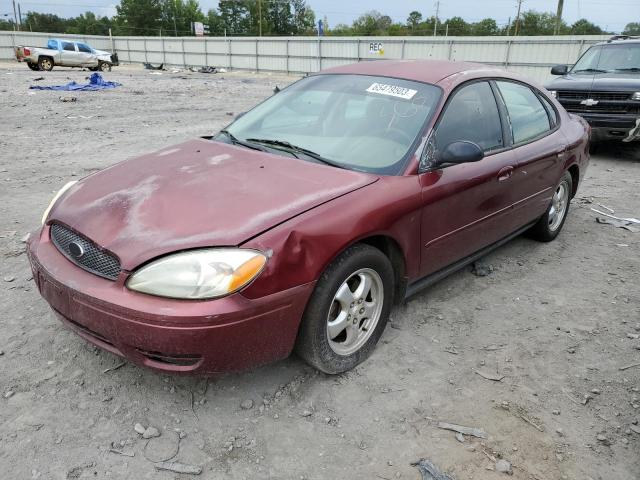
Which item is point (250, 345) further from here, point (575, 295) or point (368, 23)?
point (368, 23)

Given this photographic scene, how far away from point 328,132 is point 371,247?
944 millimetres

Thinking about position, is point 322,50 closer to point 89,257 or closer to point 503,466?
point 89,257

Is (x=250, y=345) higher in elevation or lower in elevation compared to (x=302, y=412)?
higher

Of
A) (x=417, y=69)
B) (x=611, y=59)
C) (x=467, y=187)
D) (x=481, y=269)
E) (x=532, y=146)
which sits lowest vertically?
(x=481, y=269)

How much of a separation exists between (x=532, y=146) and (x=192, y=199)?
9.12 ft

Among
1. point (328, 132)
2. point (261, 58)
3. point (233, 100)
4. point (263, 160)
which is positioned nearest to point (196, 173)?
point (263, 160)

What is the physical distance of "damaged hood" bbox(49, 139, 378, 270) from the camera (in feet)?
7.67

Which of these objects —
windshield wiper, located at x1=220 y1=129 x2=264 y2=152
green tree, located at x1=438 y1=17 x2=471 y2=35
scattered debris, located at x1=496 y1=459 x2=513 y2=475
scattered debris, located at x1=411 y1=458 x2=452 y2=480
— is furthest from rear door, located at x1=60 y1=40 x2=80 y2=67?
green tree, located at x1=438 y1=17 x2=471 y2=35

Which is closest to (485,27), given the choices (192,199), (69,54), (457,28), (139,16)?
(457,28)

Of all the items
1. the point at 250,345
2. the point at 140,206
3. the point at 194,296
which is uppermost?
the point at 140,206

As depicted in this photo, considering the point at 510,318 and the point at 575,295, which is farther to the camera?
the point at 575,295

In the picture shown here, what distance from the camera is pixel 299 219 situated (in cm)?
243

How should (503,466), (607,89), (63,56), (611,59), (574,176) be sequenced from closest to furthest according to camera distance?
(503,466) < (574,176) < (607,89) < (611,59) < (63,56)

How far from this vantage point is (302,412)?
2.58 metres
